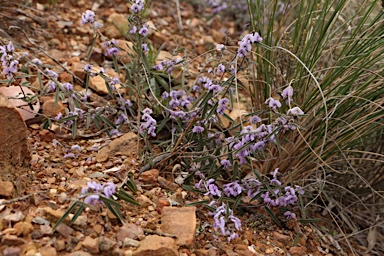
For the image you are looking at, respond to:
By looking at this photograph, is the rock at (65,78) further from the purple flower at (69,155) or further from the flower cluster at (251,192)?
the flower cluster at (251,192)

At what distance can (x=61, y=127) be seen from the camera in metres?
2.09

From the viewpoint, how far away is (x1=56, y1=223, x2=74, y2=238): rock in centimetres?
144

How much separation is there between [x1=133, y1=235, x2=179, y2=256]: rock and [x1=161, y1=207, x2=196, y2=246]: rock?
0.25ft

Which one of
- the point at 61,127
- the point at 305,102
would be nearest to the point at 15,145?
the point at 61,127

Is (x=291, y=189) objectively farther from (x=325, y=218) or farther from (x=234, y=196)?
(x=325, y=218)

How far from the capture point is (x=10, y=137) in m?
1.69

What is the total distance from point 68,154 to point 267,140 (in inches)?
30.5

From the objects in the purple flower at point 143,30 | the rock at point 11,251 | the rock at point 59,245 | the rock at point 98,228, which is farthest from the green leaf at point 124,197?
the purple flower at point 143,30

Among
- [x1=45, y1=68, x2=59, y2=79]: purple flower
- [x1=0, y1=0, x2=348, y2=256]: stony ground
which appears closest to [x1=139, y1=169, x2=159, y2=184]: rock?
[x1=0, y1=0, x2=348, y2=256]: stony ground

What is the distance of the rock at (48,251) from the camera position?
1378 mm

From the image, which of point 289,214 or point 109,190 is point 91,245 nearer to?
point 109,190

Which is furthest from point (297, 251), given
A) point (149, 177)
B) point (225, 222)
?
point (149, 177)

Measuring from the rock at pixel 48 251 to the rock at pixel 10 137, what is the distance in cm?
38

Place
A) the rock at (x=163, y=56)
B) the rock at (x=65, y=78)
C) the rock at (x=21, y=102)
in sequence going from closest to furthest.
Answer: the rock at (x=21, y=102) → the rock at (x=65, y=78) → the rock at (x=163, y=56)
